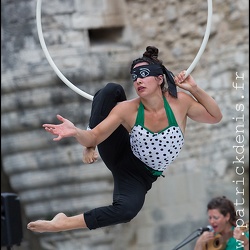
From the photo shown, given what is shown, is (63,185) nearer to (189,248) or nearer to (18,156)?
(18,156)

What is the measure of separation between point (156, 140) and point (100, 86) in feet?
12.0

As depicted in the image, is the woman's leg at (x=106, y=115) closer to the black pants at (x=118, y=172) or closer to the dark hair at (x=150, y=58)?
the black pants at (x=118, y=172)

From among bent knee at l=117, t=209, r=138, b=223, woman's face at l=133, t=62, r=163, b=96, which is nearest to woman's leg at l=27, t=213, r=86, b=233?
bent knee at l=117, t=209, r=138, b=223

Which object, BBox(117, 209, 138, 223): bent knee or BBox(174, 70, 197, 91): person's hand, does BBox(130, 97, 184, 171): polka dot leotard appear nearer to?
BBox(174, 70, 197, 91): person's hand

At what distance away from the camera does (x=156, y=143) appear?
6.21 metres

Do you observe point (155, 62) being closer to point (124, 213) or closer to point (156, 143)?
point (156, 143)

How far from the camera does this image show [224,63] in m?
9.83

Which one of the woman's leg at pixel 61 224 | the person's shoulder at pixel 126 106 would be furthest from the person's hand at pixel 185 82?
the woman's leg at pixel 61 224

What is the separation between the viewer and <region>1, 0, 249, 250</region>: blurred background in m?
9.71

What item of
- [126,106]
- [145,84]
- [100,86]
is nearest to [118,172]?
[126,106]

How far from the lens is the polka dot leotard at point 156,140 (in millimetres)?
6191

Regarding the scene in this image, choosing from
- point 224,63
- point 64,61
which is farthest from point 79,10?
point 224,63

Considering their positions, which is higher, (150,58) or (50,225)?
(150,58)

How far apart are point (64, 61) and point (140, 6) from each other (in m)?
0.80
